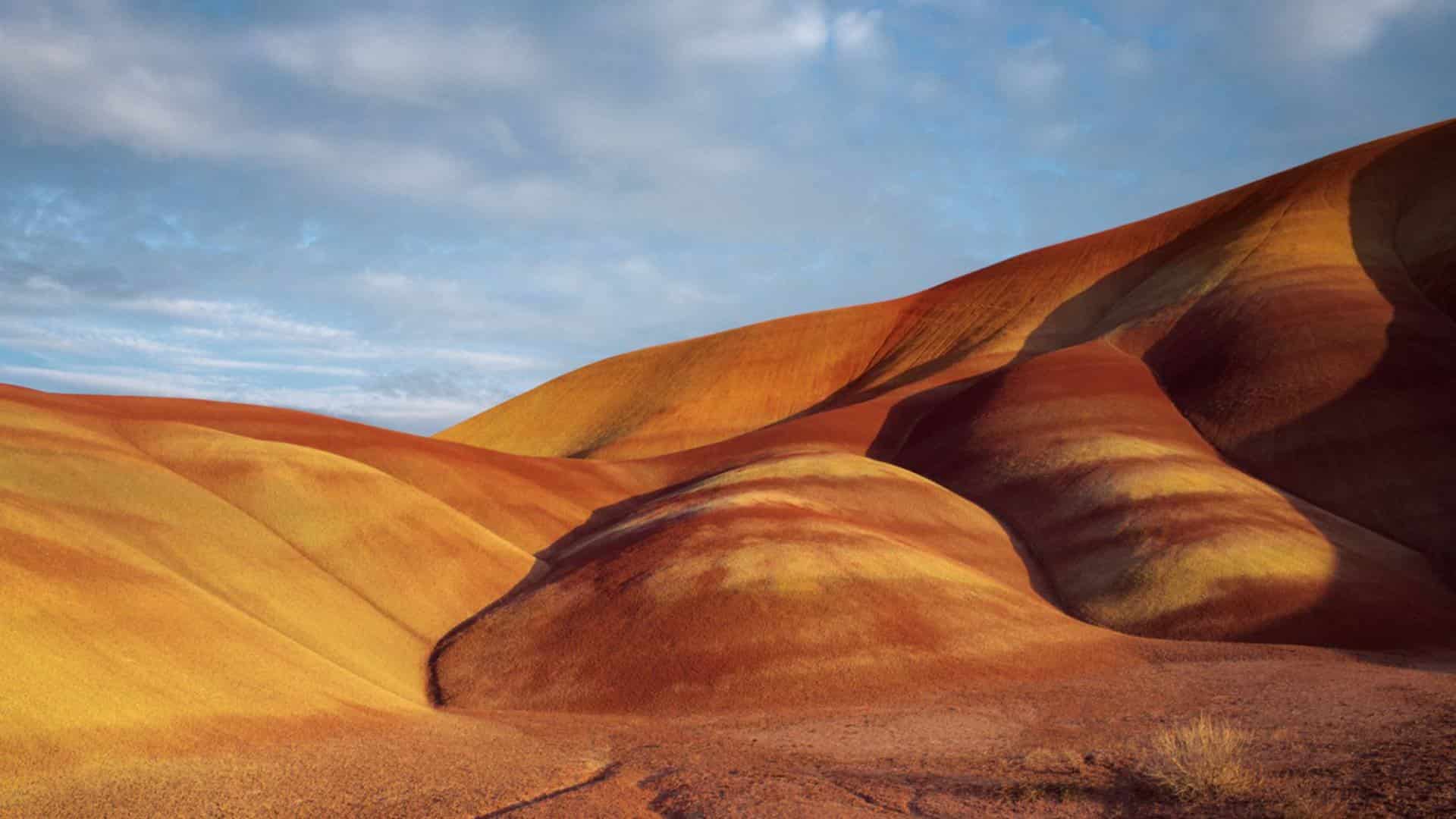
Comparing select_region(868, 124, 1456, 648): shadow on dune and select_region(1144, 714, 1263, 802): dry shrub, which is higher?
select_region(868, 124, 1456, 648): shadow on dune

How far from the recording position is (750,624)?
23844mm

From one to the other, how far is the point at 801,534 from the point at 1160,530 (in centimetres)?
1186

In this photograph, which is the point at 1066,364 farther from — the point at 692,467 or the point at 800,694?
the point at 800,694

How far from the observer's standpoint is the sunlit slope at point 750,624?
21750 millimetres

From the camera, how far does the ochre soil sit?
447 inches

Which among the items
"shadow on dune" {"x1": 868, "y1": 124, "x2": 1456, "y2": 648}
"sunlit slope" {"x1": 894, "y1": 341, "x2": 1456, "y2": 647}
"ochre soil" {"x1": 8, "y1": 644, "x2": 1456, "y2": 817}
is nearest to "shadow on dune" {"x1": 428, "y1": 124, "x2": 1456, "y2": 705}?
"shadow on dune" {"x1": 868, "y1": 124, "x2": 1456, "y2": 648}

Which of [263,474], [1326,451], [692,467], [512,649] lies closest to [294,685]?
[512,649]

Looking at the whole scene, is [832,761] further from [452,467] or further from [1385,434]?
[1385,434]

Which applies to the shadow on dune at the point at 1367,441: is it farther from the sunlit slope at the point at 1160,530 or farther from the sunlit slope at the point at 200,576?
the sunlit slope at the point at 200,576

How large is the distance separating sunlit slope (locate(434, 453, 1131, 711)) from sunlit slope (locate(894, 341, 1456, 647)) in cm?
280

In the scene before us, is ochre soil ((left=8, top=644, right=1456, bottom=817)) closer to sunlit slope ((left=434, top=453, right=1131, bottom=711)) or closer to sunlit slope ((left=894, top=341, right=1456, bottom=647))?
sunlit slope ((left=434, top=453, right=1131, bottom=711))

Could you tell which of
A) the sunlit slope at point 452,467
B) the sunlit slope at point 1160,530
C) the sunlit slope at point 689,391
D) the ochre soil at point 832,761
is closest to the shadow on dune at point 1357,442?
the sunlit slope at point 1160,530

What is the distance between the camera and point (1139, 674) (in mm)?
22000

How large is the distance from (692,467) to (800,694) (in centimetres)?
2543
